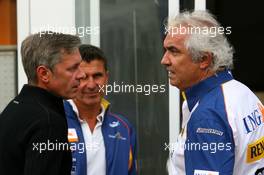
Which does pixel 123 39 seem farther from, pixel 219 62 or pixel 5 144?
pixel 5 144

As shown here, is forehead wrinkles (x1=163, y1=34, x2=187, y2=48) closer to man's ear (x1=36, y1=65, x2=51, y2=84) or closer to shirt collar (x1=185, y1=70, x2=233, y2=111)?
shirt collar (x1=185, y1=70, x2=233, y2=111)

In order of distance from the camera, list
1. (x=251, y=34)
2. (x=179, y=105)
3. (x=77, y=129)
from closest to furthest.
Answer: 1. (x=77, y=129)
2. (x=179, y=105)
3. (x=251, y=34)

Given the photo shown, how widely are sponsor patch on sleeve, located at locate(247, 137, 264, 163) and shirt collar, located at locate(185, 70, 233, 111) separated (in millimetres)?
269

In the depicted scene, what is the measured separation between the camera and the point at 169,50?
247 cm

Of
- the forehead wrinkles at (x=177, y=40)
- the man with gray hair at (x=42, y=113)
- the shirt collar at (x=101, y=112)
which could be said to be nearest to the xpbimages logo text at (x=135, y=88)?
the shirt collar at (x=101, y=112)

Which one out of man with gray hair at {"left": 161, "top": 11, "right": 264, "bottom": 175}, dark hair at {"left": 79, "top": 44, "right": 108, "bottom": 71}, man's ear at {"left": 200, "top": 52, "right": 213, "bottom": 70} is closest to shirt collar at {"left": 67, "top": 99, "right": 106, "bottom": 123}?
dark hair at {"left": 79, "top": 44, "right": 108, "bottom": 71}

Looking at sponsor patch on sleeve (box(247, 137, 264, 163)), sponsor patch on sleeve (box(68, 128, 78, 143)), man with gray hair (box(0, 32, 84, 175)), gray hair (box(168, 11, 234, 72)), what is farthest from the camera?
sponsor patch on sleeve (box(68, 128, 78, 143))

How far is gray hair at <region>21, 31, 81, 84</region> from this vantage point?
7.23ft

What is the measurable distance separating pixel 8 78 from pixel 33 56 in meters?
1.65

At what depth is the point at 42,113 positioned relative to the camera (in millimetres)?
2074

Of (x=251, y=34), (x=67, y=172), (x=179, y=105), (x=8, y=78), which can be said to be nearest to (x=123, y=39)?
(x=179, y=105)

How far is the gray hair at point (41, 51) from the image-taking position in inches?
86.7

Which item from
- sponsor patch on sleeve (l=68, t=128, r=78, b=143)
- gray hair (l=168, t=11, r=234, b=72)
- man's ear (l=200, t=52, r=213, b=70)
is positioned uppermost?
gray hair (l=168, t=11, r=234, b=72)

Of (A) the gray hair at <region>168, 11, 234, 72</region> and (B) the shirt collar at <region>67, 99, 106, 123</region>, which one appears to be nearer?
(A) the gray hair at <region>168, 11, 234, 72</region>
